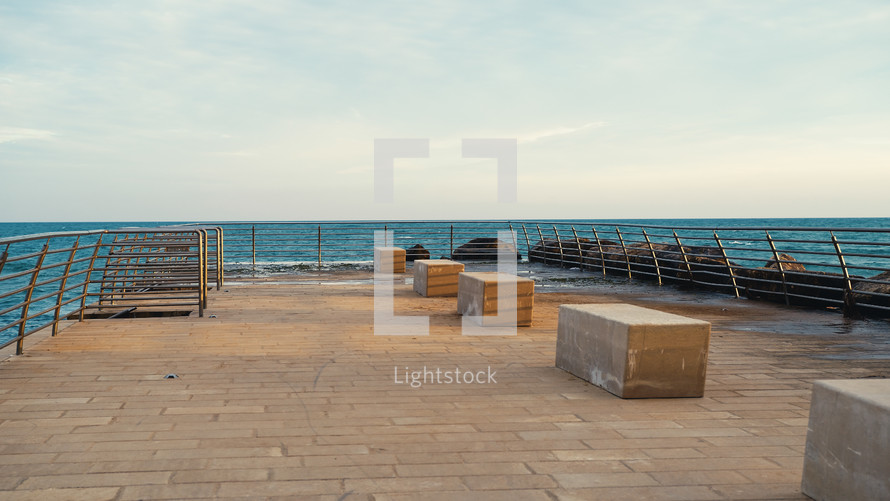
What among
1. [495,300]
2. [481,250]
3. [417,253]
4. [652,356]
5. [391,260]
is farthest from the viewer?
[417,253]

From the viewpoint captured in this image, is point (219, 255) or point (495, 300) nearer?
point (495, 300)

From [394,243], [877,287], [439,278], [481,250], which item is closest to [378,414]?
[439,278]

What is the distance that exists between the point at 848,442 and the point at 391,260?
1281 cm

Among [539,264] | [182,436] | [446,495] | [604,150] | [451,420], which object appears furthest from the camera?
[604,150]

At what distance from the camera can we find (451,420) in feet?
13.1

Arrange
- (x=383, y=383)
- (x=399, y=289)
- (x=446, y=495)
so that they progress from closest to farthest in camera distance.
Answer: (x=446, y=495), (x=383, y=383), (x=399, y=289)

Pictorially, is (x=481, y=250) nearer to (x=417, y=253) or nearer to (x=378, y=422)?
(x=417, y=253)

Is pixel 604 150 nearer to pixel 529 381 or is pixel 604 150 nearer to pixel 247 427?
pixel 529 381

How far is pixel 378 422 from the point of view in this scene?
3932 millimetres

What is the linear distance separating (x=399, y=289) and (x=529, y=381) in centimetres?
709

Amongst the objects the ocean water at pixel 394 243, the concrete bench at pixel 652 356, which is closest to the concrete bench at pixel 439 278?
the ocean water at pixel 394 243

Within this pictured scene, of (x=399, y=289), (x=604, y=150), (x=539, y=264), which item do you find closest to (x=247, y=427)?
(x=399, y=289)

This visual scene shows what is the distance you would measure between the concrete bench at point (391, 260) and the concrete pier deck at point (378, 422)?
814 cm

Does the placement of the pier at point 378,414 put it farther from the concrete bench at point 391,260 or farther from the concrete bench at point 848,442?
the concrete bench at point 391,260
